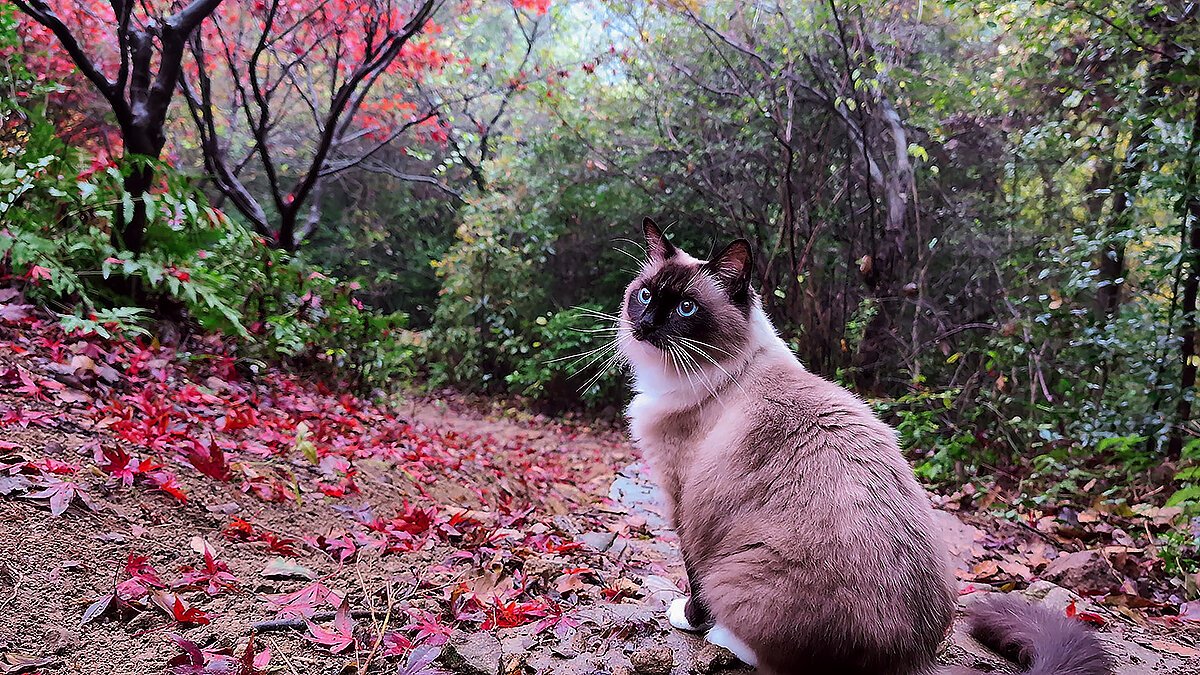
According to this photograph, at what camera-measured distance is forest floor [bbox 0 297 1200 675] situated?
190 centimetres

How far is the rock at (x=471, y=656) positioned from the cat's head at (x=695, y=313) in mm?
1152

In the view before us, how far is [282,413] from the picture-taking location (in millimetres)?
4484

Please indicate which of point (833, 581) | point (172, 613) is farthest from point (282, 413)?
point (833, 581)

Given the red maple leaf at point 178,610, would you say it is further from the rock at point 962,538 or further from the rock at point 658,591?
the rock at point 962,538

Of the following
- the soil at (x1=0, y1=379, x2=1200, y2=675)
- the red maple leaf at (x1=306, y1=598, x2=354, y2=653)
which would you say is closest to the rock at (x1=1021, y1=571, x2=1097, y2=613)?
the soil at (x1=0, y1=379, x2=1200, y2=675)

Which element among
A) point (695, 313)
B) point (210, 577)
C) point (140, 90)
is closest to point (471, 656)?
point (210, 577)

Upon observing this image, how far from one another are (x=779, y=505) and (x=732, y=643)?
21.1 inches

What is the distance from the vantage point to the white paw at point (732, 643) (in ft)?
6.22

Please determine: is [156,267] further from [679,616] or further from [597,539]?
[679,616]

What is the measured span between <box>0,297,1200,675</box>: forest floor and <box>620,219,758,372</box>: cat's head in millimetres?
1018

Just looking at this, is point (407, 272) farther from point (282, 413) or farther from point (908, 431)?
point (908, 431)

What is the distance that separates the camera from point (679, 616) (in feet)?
7.89

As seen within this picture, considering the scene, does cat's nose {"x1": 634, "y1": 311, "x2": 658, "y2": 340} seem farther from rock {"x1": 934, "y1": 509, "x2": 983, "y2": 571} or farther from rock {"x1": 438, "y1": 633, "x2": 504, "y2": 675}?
rock {"x1": 934, "y1": 509, "x2": 983, "y2": 571}

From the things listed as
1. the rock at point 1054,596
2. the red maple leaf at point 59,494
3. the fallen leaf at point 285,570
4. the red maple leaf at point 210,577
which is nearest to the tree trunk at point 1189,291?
the rock at point 1054,596
